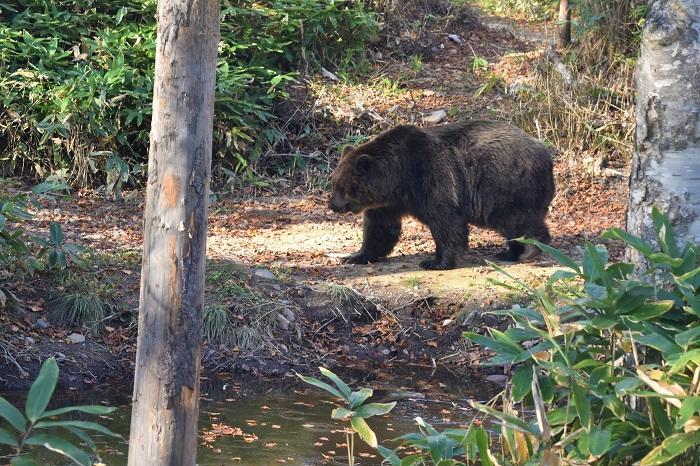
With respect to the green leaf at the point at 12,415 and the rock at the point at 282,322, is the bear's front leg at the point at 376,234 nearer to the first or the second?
the rock at the point at 282,322

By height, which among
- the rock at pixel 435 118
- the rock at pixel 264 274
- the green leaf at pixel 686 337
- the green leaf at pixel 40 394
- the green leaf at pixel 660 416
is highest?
the rock at pixel 435 118

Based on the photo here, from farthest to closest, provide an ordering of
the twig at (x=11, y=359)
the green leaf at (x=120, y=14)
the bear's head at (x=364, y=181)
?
the green leaf at (x=120, y=14)
the bear's head at (x=364, y=181)
the twig at (x=11, y=359)

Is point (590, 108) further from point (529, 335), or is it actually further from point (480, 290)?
point (529, 335)

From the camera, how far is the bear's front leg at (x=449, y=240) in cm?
934

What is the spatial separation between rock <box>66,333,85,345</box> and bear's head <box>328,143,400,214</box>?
2806mm

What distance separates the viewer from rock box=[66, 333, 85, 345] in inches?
312

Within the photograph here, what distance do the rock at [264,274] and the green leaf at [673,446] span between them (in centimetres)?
552

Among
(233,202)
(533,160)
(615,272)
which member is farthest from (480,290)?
(615,272)

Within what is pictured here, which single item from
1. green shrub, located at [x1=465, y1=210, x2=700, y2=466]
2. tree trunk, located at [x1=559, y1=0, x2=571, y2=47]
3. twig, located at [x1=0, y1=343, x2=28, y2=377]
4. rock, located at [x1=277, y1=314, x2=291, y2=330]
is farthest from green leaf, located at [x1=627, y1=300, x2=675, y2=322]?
tree trunk, located at [x1=559, y1=0, x2=571, y2=47]

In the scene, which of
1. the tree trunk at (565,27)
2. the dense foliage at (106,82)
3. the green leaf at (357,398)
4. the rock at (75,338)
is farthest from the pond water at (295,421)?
the tree trunk at (565,27)

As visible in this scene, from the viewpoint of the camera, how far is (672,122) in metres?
4.77

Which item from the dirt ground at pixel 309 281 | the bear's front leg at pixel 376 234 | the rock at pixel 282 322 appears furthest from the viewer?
the bear's front leg at pixel 376 234

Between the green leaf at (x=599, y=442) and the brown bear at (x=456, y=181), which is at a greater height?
the brown bear at (x=456, y=181)

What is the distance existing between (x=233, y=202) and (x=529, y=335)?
7667 mm
